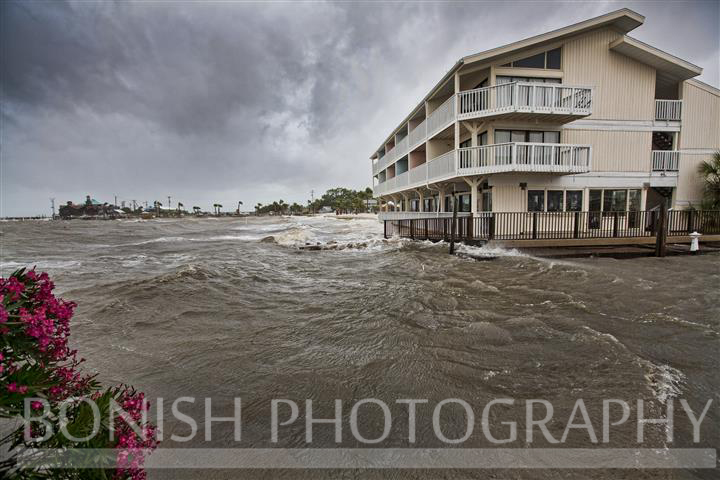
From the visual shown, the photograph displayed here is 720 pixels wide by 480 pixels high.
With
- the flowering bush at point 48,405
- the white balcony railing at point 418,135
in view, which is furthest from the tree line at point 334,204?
the flowering bush at point 48,405

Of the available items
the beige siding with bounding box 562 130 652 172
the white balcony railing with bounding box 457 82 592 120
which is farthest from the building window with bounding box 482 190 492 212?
the beige siding with bounding box 562 130 652 172

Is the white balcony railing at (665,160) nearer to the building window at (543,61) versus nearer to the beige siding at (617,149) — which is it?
the beige siding at (617,149)

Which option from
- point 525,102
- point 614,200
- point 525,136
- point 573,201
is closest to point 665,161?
point 614,200

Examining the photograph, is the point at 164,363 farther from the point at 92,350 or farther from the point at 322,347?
the point at 322,347

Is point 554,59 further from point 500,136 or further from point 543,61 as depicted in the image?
point 500,136

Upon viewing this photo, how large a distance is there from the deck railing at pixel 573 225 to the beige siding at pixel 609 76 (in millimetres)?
6000

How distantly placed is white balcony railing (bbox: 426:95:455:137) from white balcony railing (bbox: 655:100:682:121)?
40.3ft

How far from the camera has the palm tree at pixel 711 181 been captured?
18.2 m

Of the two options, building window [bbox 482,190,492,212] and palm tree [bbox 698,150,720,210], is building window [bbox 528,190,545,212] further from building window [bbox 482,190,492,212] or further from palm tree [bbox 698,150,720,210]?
palm tree [bbox 698,150,720,210]

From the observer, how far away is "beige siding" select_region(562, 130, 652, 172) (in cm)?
1834

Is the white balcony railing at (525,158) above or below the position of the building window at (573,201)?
above

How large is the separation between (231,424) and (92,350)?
386 centimetres

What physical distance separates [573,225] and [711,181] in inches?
358

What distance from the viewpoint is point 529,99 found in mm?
15789
